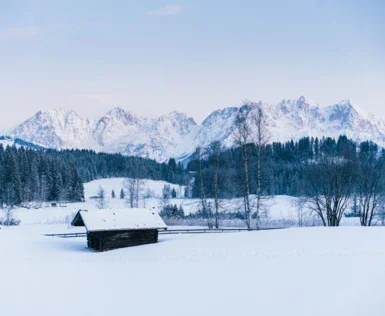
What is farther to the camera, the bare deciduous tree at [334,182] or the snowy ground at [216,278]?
the bare deciduous tree at [334,182]

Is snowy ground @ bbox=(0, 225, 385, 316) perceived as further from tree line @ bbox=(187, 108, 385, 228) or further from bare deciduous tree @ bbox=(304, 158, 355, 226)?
bare deciduous tree @ bbox=(304, 158, 355, 226)

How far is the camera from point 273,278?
15.0m

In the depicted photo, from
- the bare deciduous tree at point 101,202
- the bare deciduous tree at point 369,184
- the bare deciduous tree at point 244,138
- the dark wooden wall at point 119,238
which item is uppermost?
the bare deciduous tree at point 244,138

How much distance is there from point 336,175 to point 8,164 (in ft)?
251

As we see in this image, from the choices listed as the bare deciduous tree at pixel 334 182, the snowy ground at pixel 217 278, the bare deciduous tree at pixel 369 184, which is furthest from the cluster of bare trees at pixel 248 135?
the bare deciduous tree at pixel 369 184

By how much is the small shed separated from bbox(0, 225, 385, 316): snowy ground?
3.72 meters

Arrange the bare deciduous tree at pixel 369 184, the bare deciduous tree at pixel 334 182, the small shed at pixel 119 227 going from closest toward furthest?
the small shed at pixel 119 227 → the bare deciduous tree at pixel 334 182 → the bare deciduous tree at pixel 369 184

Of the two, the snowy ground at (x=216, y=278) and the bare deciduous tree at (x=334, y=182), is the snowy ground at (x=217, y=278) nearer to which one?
the snowy ground at (x=216, y=278)

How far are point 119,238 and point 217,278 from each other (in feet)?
52.1

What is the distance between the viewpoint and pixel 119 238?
2970 cm

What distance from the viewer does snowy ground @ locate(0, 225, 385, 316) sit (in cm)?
1223

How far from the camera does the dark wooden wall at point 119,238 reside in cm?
2881

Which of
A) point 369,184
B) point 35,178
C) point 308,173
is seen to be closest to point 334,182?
point 308,173

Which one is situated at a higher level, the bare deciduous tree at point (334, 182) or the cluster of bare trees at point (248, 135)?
the cluster of bare trees at point (248, 135)
